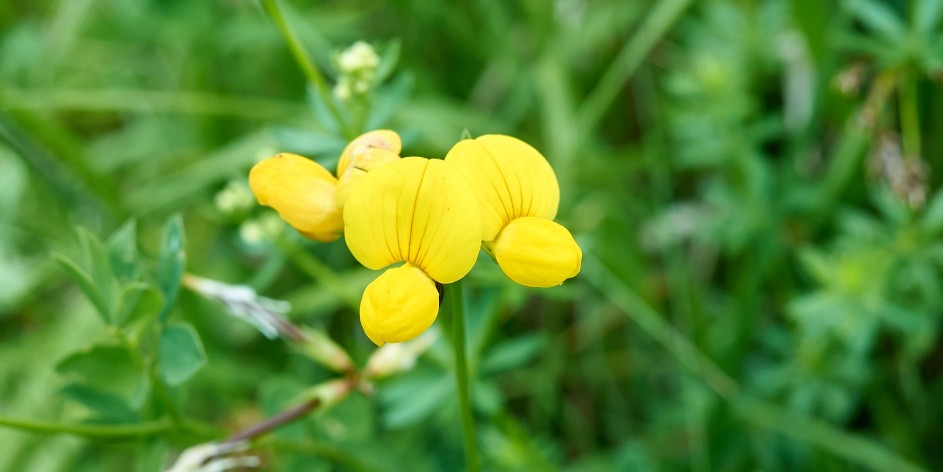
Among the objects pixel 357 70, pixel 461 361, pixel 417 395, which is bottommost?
pixel 417 395

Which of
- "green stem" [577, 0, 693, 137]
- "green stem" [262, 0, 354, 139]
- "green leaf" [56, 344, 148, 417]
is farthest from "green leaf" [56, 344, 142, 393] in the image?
"green stem" [577, 0, 693, 137]

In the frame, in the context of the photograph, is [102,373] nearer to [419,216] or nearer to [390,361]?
[390,361]

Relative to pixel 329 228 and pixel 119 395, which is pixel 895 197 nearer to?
pixel 329 228

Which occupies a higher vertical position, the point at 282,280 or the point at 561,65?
the point at 561,65

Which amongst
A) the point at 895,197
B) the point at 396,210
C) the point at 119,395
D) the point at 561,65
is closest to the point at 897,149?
the point at 895,197

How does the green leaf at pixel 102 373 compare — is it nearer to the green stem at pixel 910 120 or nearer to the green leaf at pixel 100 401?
the green leaf at pixel 100 401

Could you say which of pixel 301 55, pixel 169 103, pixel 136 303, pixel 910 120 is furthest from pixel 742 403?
pixel 169 103

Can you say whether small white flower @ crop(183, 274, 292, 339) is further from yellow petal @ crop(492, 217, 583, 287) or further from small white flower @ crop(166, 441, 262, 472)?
yellow petal @ crop(492, 217, 583, 287)
